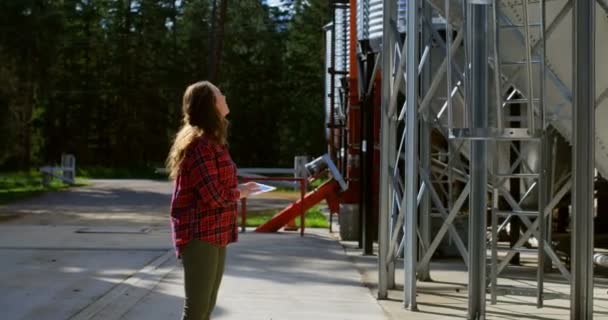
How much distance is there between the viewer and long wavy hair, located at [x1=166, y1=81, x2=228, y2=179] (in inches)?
199

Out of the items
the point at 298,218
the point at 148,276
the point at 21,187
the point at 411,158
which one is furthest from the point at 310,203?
the point at 21,187

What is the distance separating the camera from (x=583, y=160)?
712 cm

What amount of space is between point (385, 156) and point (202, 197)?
4065 millimetres

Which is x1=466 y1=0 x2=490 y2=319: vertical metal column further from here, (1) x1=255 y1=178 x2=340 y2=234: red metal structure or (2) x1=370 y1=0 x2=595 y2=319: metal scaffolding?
(1) x1=255 y1=178 x2=340 y2=234: red metal structure

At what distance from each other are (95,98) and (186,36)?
843 centimetres

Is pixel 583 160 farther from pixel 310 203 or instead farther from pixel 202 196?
pixel 310 203

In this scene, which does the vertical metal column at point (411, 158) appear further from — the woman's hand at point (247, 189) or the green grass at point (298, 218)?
the green grass at point (298, 218)

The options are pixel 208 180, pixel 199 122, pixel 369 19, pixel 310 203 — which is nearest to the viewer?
pixel 208 180

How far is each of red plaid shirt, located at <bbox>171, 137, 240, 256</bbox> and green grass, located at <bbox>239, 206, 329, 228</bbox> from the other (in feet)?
45.7

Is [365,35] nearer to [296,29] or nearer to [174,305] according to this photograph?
[174,305]

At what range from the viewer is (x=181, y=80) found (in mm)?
60094

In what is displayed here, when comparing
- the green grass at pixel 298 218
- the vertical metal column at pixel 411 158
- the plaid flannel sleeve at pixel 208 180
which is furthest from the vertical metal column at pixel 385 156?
the green grass at pixel 298 218

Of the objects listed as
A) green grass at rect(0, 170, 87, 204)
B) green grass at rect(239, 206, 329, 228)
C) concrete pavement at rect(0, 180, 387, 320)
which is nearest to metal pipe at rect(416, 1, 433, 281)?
concrete pavement at rect(0, 180, 387, 320)

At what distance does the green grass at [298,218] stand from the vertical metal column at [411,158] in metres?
10.9
